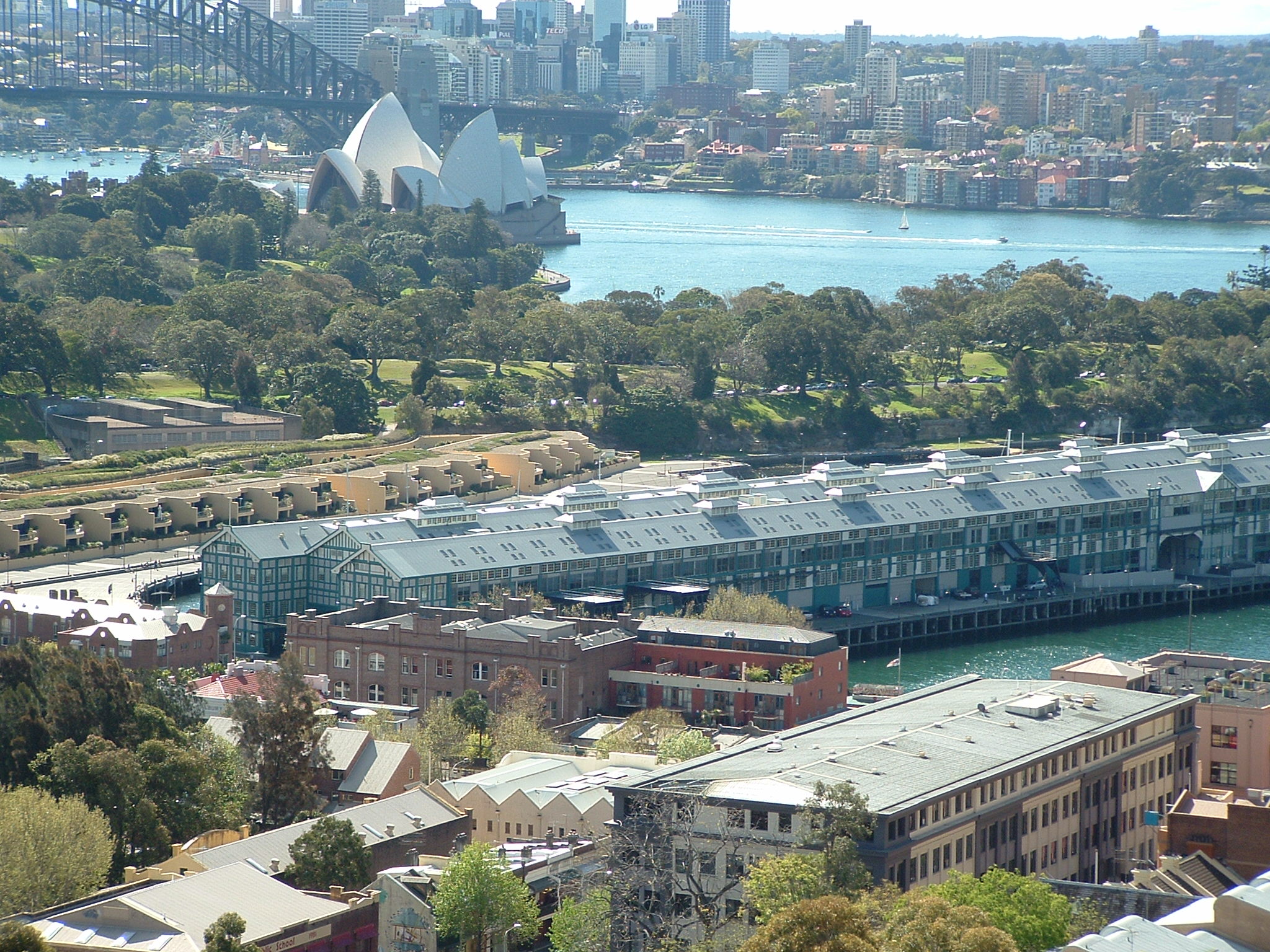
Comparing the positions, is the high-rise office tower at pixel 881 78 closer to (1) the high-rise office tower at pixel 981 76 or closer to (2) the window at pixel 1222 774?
(1) the high-rise office tower at pixel 981 76

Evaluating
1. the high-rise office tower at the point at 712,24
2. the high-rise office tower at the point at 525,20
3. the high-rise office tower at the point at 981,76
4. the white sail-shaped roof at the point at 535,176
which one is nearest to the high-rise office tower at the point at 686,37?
the high-rise office tower at the point at 712,24

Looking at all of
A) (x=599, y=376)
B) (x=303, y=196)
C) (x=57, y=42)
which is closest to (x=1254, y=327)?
(x=599, y=376)

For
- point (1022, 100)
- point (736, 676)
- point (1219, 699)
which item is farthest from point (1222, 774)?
point (1022, 100)

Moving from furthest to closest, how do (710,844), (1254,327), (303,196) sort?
(303,196) → (1254,327) → (710,844)

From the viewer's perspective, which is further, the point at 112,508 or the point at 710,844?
the point at 112,508

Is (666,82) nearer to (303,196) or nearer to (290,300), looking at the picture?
(303,196)

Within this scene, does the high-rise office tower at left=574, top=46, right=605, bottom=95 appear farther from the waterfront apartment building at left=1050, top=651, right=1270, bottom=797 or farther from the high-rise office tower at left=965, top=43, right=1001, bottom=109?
the waterfront apartment building at left=1050, top=651, right=1270, bottom=797

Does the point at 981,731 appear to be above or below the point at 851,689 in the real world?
above

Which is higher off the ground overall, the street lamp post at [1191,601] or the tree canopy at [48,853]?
the tree canopy at [48,853]
